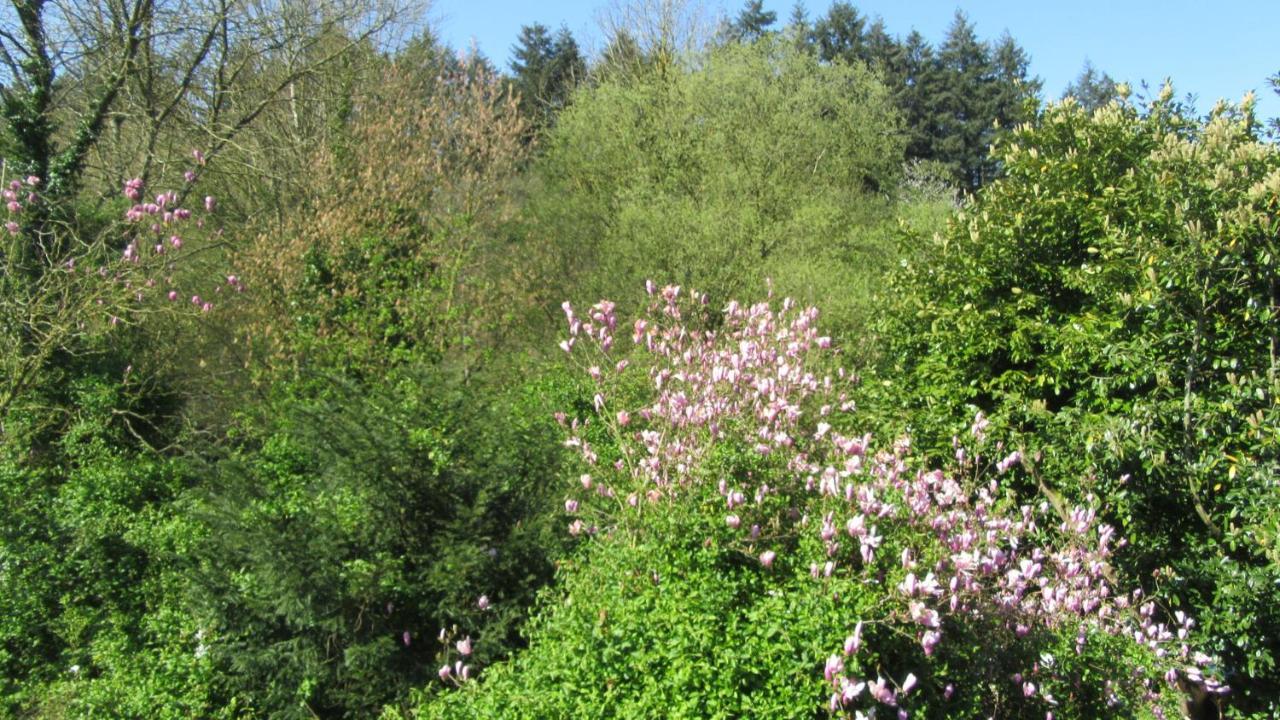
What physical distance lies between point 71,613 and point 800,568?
14.7 ft

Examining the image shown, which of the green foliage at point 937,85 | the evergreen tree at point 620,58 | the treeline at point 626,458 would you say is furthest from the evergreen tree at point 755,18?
the treeline at point 626,458

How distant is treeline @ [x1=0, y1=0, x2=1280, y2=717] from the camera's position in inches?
143

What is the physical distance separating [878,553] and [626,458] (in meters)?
1.30

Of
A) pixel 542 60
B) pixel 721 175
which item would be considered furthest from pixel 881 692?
pixel 542 60

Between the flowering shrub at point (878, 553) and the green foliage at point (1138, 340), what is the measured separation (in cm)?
61

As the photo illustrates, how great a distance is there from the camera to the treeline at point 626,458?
11.9 ft

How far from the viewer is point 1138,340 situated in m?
5.49

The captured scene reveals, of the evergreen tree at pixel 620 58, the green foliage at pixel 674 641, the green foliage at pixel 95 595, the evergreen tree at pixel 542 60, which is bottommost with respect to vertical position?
the green foliage at pixel 95 595

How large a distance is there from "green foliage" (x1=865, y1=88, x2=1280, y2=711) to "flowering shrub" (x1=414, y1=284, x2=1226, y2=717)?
0.61 metres

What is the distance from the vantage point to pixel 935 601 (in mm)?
3539

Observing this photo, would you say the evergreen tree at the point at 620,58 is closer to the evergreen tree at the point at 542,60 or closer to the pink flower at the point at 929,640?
the evergreen tree at the point at 542,60

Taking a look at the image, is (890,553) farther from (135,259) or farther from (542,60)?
(542,60)

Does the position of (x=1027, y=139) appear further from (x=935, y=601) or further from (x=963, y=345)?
(x=935, y=601)

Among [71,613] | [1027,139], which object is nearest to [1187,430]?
[1027,139]
